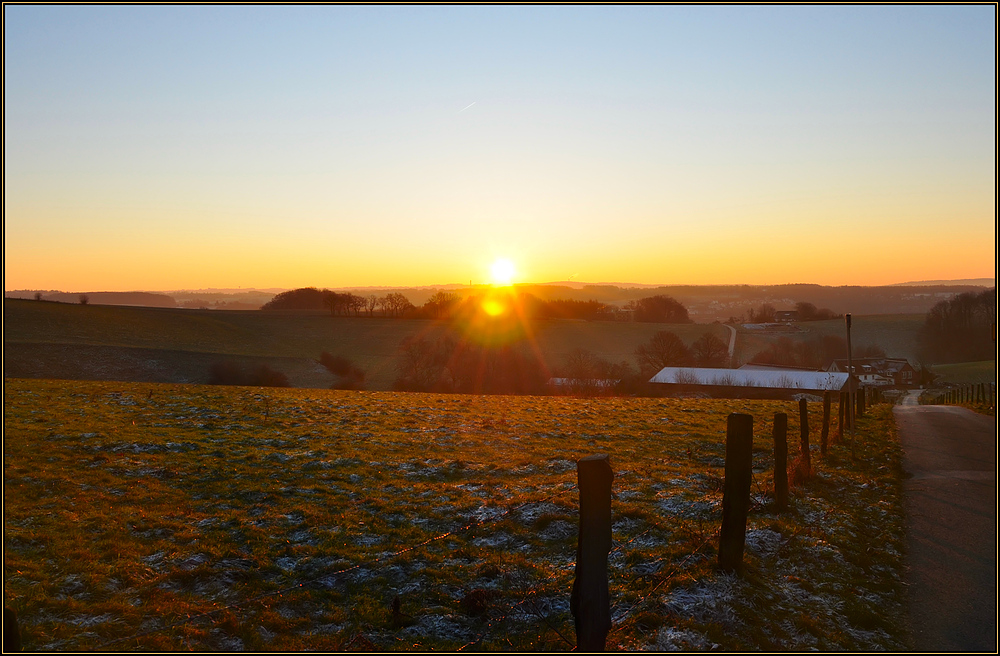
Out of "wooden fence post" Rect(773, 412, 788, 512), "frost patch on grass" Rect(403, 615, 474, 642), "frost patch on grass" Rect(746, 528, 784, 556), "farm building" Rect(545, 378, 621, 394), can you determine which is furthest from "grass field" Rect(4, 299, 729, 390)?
"frost patch on grass" Rect(403, 615, 474, 642)

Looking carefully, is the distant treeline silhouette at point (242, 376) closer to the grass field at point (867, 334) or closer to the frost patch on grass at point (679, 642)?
the frost patch on grass at point (679, 642)

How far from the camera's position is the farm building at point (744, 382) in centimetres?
6612

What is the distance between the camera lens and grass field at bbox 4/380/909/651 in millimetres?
7031

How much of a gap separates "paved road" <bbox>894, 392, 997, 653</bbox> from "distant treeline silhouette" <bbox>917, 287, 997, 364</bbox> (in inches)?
3671

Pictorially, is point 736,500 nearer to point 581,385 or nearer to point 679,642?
point 679,642

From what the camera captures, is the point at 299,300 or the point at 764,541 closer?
the point at 764,541

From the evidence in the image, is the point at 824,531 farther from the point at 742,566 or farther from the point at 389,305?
the point at 389,305

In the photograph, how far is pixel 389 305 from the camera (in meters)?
125

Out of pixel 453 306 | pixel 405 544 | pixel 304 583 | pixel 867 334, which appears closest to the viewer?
pixel 304 583

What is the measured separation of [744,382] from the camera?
69.8 m

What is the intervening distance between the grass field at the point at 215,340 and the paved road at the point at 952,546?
53.5 metres

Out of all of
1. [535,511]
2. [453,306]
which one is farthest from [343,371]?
[535,511]

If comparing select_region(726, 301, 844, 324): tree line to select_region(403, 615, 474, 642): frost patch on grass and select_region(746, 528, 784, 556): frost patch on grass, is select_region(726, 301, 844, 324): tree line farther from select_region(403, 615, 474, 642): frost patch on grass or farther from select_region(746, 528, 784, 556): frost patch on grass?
select_region(403, 615, 474, 642): frost patch on grass

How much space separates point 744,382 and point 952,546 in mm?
63658
